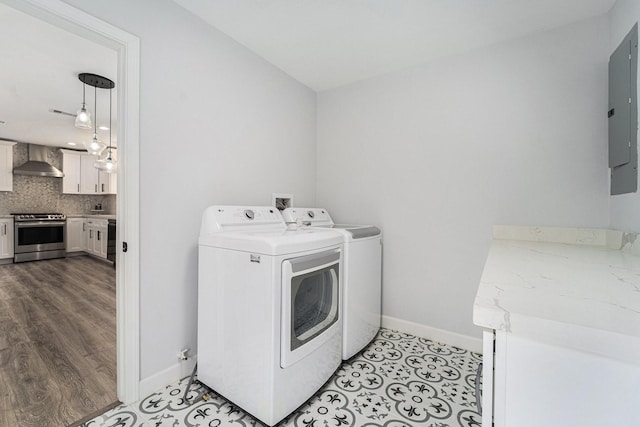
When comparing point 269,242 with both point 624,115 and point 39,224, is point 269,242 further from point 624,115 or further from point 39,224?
point 39,224

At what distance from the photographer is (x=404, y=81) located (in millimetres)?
2426

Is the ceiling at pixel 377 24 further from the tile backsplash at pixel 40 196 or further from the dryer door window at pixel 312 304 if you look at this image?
the tile backsplash at pixel 40 196

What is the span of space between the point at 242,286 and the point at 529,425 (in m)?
1.22

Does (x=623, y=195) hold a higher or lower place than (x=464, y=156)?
lower

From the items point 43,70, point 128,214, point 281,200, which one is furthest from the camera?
point 43,70

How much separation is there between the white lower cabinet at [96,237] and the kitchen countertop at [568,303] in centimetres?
631

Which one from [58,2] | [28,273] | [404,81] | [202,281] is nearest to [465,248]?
[404,81]

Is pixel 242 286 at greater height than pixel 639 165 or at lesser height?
lesser

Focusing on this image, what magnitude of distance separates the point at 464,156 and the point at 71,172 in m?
7.46

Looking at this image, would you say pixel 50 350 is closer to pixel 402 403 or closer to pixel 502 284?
pixel 402 403

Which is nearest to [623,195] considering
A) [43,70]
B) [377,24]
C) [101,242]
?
[377,24]

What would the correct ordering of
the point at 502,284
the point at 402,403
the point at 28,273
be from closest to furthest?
1. the point at 502,284
2. the point at 402,403
3. the point at 28,273

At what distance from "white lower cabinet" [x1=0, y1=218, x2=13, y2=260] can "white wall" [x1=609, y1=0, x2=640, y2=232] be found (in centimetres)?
829

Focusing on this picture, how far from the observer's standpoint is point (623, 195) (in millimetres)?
1535
